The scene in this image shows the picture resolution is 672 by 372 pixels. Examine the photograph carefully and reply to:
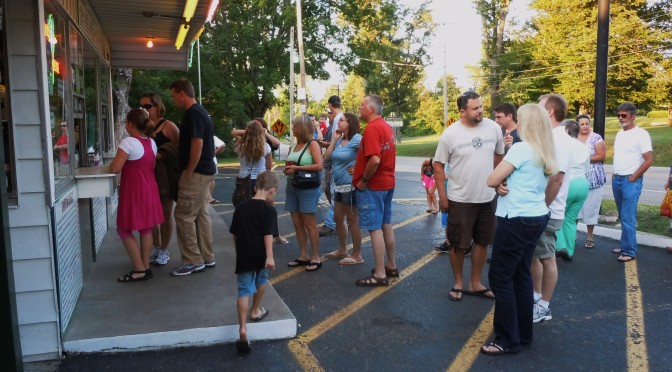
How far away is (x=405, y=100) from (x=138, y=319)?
5444cm

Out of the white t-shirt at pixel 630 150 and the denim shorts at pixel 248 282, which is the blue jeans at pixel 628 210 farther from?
the denim shorts at pixel 248 282

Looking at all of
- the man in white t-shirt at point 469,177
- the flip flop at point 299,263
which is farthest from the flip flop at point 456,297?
the flip flop at point 299,263

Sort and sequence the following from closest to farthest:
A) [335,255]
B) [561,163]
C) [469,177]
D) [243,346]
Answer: [243,346]
[561,163]
[469,177]
[335,255]

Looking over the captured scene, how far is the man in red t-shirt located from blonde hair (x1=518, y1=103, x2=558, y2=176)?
1.67m

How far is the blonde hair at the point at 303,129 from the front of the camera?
237 inches

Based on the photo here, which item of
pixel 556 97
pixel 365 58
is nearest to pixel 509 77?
pixel 365 58

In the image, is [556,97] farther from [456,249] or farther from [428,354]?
[428,354]

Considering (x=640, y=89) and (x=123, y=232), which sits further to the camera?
(x=640, y=89)

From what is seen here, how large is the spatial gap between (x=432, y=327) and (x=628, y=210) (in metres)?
3.41

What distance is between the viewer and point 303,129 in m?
6.11

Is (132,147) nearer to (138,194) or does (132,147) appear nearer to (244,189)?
(138,194)

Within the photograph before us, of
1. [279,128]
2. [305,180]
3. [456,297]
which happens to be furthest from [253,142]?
[279,128]

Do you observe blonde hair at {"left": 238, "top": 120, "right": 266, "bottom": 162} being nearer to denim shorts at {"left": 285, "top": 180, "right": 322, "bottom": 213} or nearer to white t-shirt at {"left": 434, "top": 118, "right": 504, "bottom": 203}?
denim shorts at {"left": 285, "top": 180, "right": 322, "bottom": 213}

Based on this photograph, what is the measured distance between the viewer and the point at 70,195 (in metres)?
4.29
